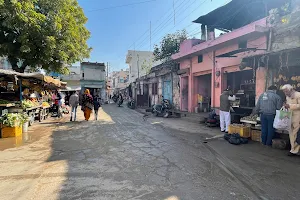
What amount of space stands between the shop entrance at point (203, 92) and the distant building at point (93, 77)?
24483 millimetres

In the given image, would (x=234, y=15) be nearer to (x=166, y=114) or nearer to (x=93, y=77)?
(x=166, y=114)

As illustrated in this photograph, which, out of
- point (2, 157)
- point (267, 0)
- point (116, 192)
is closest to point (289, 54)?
point (267, 0)

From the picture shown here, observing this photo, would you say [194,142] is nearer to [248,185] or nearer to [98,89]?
[248,185]

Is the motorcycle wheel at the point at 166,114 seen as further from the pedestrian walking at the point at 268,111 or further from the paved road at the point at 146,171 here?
the pedestrian walking at the point at 268,111

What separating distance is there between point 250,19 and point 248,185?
1168 cm

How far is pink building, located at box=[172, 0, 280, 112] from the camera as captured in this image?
8.55 metres

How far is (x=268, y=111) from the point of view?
20.8 ft

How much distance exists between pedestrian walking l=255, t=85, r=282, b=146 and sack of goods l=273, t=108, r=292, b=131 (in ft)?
1.17

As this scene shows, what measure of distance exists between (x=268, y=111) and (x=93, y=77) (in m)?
32.8

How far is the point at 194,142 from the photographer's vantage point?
277 inches

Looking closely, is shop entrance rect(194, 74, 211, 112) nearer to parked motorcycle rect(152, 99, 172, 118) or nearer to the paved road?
parked motorcycle rect(152, 99, 172, 118)

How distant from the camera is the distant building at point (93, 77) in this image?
116ft

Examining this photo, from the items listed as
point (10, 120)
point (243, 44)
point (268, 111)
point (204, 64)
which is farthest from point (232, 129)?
point (10, 120)

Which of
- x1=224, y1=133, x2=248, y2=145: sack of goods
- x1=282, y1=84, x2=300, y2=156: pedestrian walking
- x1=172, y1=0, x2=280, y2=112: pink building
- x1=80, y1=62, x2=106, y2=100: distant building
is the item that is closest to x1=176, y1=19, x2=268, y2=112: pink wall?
x1=172, y1=0, x2=280, y2=112: pink building
